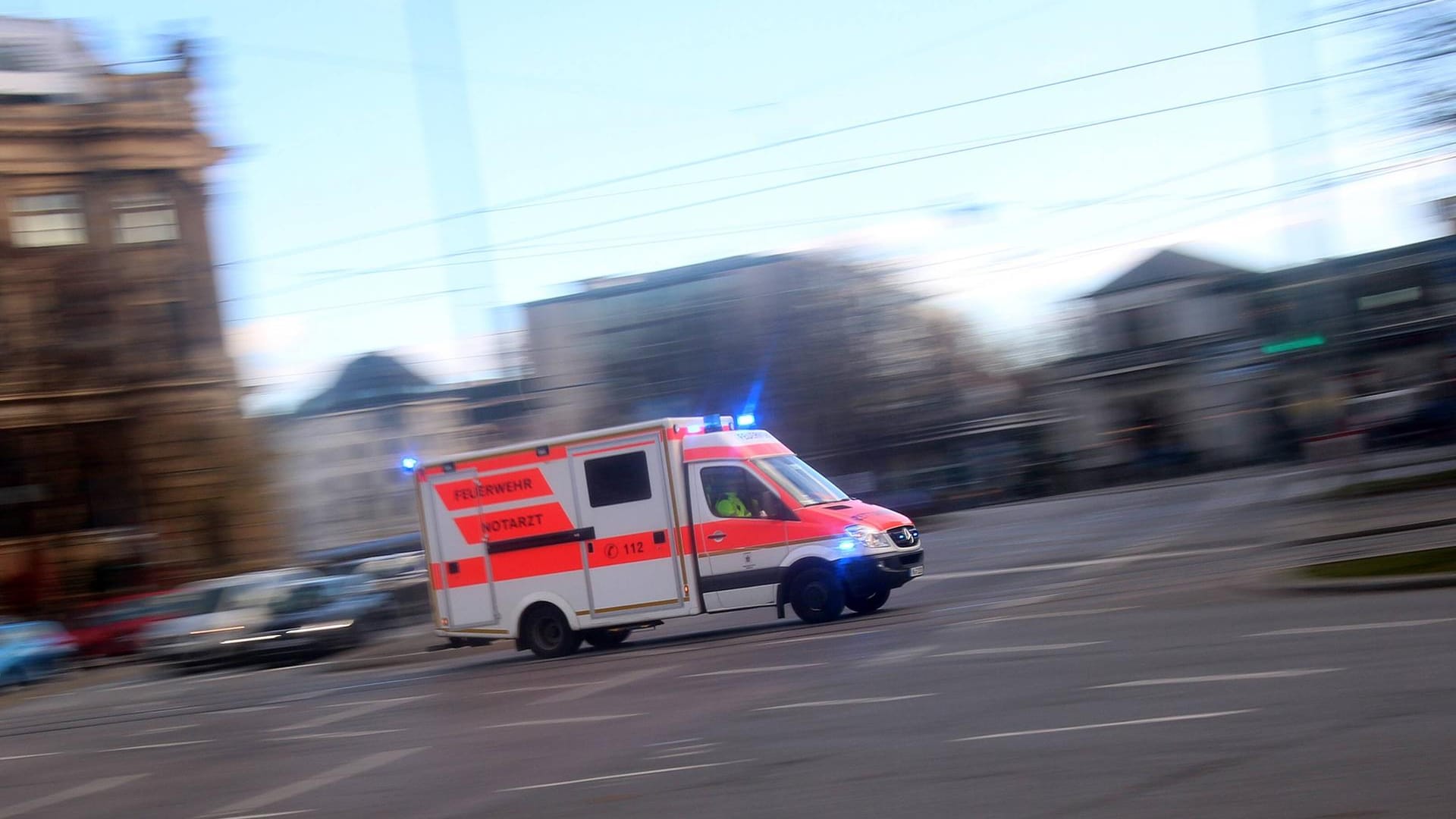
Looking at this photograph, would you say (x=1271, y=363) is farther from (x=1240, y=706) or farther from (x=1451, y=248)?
(x=1240, y=706)

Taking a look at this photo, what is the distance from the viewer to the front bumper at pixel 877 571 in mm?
15750

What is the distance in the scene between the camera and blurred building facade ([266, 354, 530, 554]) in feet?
191

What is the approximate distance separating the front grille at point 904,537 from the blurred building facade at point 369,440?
35.6 meters

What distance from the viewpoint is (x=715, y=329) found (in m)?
51.6

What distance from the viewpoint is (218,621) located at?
23.3m

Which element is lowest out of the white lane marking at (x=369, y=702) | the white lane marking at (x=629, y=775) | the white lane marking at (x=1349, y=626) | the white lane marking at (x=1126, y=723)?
the white lane marking at (x=369, y=702)

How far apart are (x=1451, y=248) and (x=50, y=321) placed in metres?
36.7

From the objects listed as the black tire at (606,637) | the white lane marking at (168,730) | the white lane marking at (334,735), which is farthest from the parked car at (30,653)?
the white lane marking at (334,735)

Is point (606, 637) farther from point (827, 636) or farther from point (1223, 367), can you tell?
point (1223, 367)

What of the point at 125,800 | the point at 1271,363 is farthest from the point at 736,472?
the point at 1271,363

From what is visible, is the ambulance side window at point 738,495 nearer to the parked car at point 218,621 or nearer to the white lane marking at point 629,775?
the white lane marking at point 629,775

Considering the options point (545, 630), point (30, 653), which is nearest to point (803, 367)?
point (30, 653)

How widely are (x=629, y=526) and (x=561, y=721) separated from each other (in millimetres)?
5745

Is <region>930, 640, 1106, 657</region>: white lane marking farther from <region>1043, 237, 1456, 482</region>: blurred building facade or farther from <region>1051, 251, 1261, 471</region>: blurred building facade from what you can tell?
<region>1051, 251, 1261, 471</region>: blurred building facade
